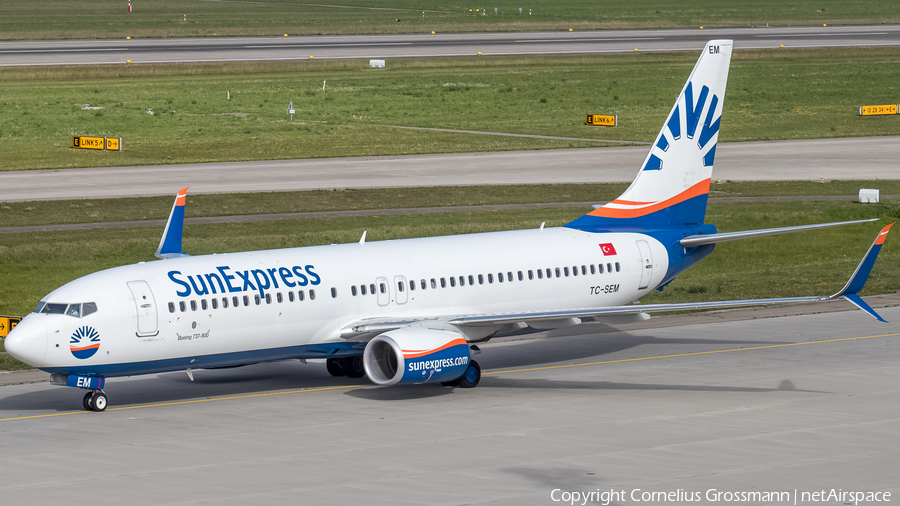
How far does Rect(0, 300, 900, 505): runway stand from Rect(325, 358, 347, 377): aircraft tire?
0.48 meters

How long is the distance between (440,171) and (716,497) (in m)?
57.0

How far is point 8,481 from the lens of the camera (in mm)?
25016

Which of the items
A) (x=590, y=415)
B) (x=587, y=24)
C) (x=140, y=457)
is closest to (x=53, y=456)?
(x=140, y=457)

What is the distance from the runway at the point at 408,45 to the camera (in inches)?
5438

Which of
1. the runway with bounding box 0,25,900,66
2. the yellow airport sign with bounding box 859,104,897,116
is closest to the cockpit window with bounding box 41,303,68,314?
the yellow airport sign with bounding box 859,104,897,116

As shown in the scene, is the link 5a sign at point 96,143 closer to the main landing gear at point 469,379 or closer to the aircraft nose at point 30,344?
the main landing gear at point 469,379

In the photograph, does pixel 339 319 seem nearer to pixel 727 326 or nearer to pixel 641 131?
pixel 727 326

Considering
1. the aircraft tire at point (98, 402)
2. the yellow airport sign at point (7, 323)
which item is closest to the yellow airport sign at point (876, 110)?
the yellow airport sign at point (7, 323)

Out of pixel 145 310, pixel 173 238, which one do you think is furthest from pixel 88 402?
pixel 173 238

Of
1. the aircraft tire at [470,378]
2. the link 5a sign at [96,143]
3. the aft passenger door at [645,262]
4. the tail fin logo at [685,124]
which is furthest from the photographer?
the link 5a sign at [96,143]

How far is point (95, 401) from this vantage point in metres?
31.9

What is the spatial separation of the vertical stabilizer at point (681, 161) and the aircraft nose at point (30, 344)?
17736mm

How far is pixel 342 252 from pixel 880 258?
3266 centimetres

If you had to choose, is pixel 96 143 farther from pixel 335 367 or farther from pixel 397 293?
pixel 397 293
